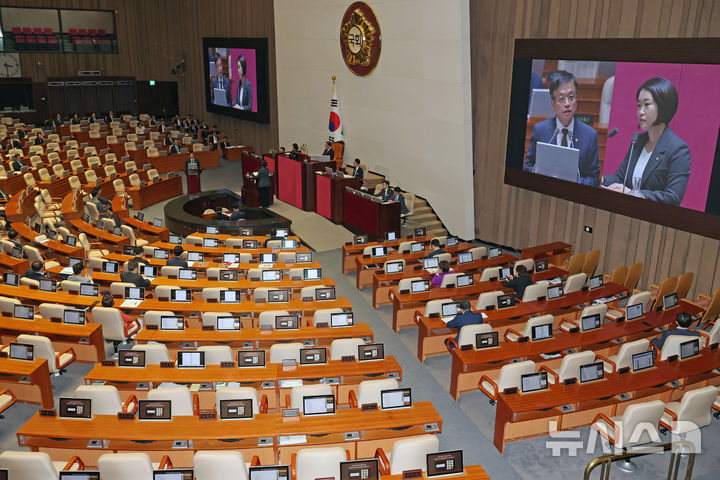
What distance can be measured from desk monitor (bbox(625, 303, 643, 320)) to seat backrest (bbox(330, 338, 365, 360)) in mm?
4328

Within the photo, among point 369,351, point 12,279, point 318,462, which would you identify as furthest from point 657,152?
point 12,279

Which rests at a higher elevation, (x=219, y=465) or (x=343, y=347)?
(x=219, y=465)

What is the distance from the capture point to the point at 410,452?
5648 mm

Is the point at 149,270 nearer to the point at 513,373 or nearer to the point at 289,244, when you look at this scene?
the point at 289,244

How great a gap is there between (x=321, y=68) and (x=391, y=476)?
55.6 feet

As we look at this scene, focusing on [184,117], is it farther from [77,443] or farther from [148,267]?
[77,443]

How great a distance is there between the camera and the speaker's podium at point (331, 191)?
1587 cm

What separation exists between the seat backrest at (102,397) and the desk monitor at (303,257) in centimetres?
587

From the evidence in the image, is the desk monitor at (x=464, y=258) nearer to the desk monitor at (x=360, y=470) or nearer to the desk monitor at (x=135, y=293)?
the desk monitor at (x=135, y=293)

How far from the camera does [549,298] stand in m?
10.2

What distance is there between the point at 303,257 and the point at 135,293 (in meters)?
3.48

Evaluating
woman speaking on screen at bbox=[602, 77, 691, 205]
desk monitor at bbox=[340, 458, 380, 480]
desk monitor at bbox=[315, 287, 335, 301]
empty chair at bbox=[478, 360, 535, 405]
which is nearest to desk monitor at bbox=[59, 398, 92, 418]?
desk monitor at bbox=[340, 458, 380, 480]

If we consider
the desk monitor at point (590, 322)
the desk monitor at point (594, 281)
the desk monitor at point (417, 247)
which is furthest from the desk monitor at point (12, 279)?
the desk monitor at point (594, 281)

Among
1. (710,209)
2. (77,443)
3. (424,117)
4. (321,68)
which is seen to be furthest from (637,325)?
(321,68)
